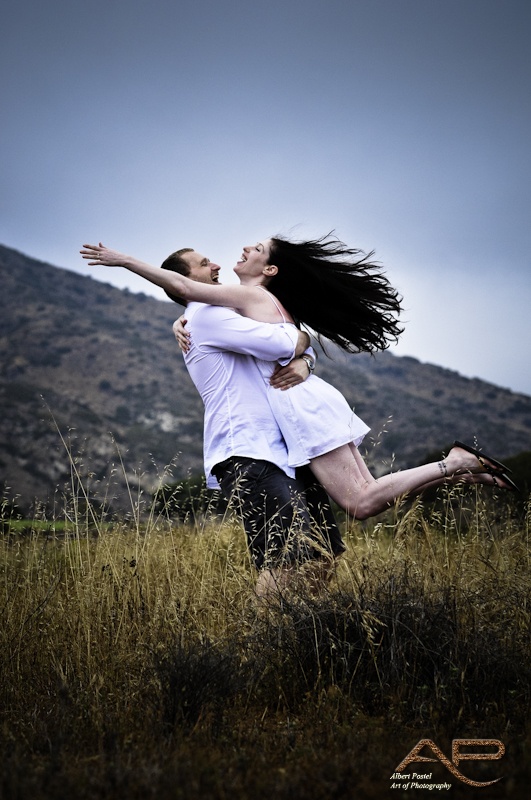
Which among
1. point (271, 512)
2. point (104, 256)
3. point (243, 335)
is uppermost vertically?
point (104, 256)

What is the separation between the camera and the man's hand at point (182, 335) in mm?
4500

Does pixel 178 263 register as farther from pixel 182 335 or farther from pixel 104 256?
pixel 104 256

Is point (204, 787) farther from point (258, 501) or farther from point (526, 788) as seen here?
point (258, 501)

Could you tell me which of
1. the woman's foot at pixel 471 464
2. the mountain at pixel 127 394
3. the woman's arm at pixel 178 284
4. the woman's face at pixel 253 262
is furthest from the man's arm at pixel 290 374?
the mountain at pixel 127 394

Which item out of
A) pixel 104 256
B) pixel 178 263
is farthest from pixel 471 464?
pixel 104 256

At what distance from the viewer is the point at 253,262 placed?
482 cm

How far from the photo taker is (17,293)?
56500 mm

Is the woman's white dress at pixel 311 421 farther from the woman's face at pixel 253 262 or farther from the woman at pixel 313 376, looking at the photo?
the woman's face at pixel 253 262

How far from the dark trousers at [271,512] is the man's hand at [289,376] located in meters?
0.49

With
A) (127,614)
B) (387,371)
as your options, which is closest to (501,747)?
(127,614)

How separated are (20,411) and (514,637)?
32.9m

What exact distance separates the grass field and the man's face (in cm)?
186

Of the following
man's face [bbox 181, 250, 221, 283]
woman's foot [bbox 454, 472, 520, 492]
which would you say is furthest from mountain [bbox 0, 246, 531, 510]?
man's face [bbox 181, 250, 221, 283]

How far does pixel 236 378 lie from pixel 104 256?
1050mm
